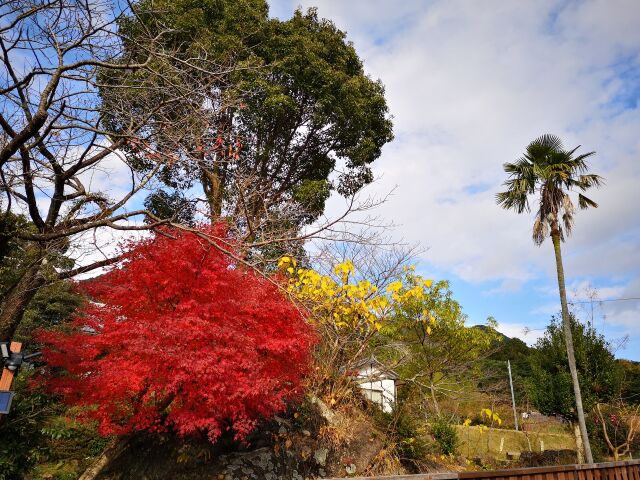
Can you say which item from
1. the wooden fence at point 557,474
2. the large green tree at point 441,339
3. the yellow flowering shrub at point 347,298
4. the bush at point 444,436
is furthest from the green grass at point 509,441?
the wooden fence at point 557,474

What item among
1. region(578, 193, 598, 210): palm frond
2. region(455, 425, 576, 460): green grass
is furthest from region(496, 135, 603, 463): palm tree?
region(455, 425, 576, 460): green grass

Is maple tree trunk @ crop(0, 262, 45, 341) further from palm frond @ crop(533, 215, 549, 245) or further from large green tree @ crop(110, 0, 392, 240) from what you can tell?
palm frond @ crop(533, 215, 549, 245)

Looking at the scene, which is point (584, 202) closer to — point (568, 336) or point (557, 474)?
point (568, 336)

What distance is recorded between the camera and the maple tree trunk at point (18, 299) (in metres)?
6.33

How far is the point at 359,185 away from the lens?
52.0 ft

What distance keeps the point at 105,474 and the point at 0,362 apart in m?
2.89

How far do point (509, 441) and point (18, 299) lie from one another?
21.3 m

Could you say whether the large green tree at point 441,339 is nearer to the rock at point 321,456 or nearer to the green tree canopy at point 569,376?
the green tree canopy at point 569,376

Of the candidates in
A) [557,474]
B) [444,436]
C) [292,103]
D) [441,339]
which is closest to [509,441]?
[441,339]

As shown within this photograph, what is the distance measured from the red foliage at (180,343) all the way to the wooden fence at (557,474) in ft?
11.6

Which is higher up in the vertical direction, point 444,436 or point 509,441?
point 509,441

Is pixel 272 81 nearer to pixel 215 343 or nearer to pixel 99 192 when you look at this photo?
pixel 99 192

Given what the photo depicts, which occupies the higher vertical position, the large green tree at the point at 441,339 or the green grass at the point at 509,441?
the large green tree at the point at 441,339

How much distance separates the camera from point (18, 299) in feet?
21.1
